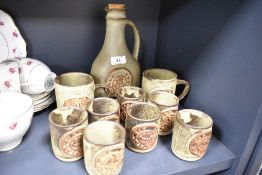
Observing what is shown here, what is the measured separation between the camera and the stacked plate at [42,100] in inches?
24.6

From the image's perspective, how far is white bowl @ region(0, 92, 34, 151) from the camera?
0.47 m

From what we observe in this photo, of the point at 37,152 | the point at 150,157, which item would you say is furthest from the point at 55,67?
the point at 150,157

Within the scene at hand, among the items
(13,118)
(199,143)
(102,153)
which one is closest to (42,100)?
(13,118)

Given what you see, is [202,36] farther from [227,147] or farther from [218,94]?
[227,147]

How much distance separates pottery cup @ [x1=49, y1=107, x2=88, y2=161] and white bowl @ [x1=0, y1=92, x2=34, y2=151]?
0.05 m

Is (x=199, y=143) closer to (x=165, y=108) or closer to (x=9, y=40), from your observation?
(x=165, y=108)

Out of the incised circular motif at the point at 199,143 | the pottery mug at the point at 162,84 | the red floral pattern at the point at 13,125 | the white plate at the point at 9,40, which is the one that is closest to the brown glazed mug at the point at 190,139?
the incised circular motif at the point at 199,143

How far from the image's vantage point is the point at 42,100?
636mm

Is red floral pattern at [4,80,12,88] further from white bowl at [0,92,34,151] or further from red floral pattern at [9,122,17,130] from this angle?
red floral pattern at [9,122,17,130]

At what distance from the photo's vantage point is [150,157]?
0.53m

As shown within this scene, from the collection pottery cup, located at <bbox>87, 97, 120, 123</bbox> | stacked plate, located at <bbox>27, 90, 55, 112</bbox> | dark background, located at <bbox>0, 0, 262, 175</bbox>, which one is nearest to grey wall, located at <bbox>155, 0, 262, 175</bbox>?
dark background, located at <bbox>0, 0, 262, 175</bbox>

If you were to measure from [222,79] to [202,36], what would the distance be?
4.9 inches

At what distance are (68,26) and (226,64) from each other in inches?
17.7

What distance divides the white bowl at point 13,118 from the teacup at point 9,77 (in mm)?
18
